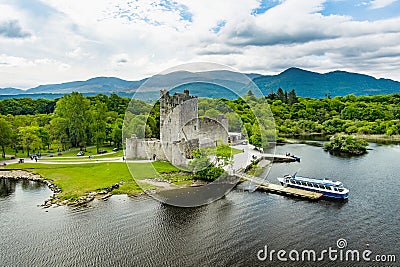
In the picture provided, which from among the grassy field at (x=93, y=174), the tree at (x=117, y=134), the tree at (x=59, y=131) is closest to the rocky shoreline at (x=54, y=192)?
the grassy field at (x=93, y=174)

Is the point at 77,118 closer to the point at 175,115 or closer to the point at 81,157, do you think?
the point at 81,157

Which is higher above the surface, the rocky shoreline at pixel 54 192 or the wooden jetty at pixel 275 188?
the rocky shoreline at pixel 54 192

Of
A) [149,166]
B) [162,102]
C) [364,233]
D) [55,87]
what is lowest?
[364,233]

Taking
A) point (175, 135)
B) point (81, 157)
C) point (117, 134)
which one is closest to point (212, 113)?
point (175, 135)


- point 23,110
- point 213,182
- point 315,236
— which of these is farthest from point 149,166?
point 23,110

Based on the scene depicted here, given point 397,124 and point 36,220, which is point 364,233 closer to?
point 36,220

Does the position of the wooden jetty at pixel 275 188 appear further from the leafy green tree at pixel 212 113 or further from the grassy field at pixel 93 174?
the leafy green tree at pixel 212 113
